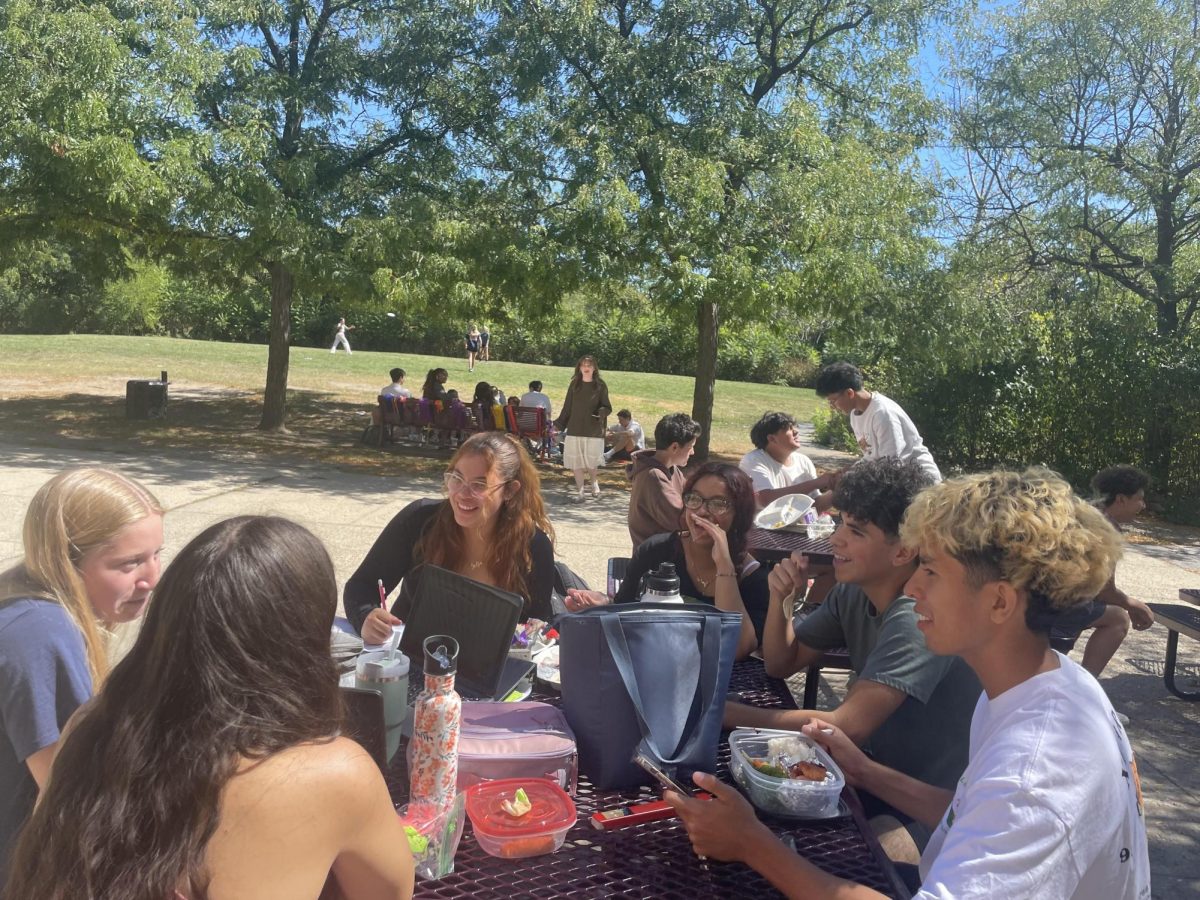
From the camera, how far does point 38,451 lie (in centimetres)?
1222

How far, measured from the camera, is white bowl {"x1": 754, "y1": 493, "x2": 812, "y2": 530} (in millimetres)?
5758

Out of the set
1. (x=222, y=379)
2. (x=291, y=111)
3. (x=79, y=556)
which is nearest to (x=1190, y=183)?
(x=291, y=111)

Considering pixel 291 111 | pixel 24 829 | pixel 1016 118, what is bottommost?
pixel 24 829

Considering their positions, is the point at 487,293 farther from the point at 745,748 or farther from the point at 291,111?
the point at 745,748

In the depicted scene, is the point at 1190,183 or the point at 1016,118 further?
the point at 1016,118

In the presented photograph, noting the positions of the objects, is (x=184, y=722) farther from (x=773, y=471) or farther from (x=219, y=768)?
(x=773, y=471)

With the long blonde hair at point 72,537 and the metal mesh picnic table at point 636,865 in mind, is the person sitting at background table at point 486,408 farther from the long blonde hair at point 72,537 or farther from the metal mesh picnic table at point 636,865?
the metal mesh picnic table at point 636,865

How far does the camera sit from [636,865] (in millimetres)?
1922

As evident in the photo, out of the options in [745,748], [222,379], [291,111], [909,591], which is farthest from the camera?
[222,379]

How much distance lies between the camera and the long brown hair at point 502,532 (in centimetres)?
359

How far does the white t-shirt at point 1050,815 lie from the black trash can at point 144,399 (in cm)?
1637

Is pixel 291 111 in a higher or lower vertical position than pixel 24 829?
higher

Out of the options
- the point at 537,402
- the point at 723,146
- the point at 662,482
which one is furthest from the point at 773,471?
the point at 537,402

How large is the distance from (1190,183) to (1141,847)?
539 inches
